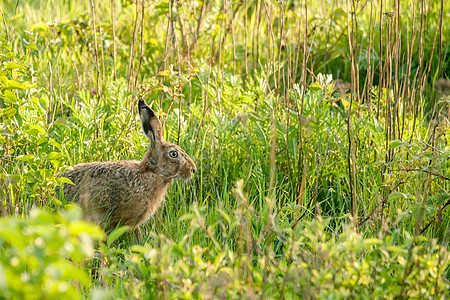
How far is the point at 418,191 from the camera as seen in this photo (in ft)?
12.0

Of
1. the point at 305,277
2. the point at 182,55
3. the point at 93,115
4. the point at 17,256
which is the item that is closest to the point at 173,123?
the point at 93,115

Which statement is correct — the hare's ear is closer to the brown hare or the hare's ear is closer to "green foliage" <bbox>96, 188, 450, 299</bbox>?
the brown hare

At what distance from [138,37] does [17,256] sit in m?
4.94

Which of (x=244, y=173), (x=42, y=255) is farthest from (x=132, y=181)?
(x=42, y=255)

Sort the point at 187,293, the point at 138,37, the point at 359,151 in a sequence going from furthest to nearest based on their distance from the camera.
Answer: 1. the point at 138,37
2. the point at 359,151
3. the point at 187,293

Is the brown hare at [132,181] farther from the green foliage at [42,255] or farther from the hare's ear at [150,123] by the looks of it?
the green foliage at [42,255]

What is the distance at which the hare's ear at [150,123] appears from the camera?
13.6 feet

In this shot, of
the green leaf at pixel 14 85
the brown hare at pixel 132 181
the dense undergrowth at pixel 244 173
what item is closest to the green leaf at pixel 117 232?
the dense undergrowth at pixel 244 173

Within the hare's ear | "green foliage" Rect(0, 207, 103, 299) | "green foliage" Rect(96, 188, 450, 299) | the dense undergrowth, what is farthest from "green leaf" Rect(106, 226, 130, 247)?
the hare's ear

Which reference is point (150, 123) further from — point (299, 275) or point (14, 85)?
point (299, 275)

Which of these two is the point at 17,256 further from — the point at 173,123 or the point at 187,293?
the point at 173,123

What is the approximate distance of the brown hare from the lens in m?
4.11

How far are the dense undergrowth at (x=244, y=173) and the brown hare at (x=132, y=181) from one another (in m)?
0.14

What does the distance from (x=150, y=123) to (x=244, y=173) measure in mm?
825
